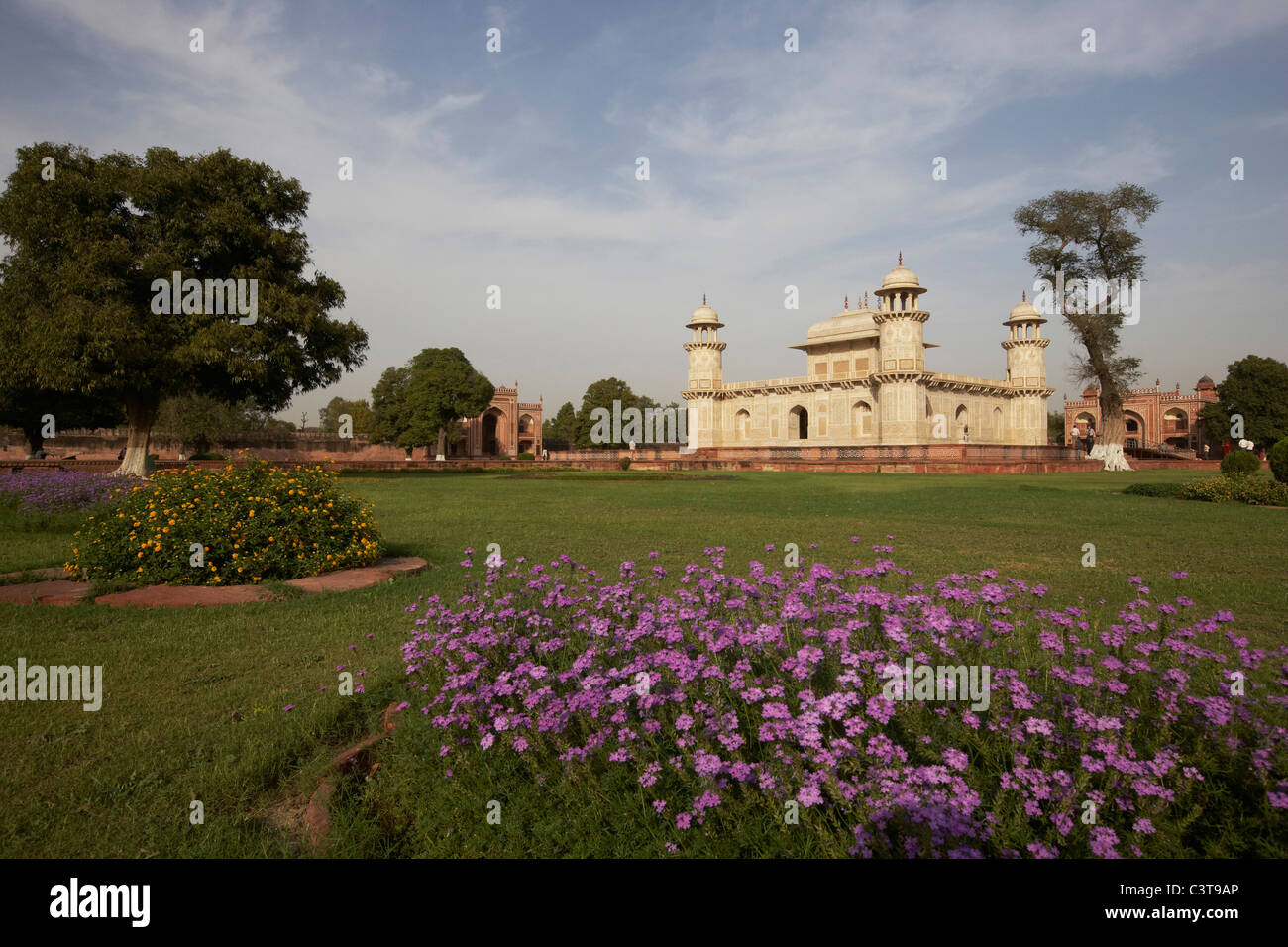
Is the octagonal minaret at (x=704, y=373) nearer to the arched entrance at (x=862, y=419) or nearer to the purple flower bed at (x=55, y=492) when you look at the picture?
the arched entrance at (x=862, y=419)

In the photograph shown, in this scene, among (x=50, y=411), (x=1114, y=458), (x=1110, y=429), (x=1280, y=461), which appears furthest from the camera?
(x=1110, y=429)

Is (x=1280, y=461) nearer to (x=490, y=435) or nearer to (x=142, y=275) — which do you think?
(x=142, y=275)

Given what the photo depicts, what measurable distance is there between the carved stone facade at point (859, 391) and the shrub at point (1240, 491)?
76.2 feet

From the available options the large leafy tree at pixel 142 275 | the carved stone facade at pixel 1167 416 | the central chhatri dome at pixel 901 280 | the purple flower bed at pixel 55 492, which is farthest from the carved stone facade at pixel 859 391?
the purple flower bed at pixel 55 492

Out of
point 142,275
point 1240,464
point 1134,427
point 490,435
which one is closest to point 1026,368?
point 1134,427

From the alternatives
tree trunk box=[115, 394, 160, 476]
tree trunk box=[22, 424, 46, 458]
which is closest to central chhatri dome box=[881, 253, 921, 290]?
Answer: tree trunk box=[115, 394, 160, 476]

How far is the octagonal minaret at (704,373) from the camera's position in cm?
4600

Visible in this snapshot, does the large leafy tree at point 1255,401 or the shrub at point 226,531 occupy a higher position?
the large leafy tree at point 1255,401

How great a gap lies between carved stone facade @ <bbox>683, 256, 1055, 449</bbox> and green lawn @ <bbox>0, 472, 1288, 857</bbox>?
28.5m

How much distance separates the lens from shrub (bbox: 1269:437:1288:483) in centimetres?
1380

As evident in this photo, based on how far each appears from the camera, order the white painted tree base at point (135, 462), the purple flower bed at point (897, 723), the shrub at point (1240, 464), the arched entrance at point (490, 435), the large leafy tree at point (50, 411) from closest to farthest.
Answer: the purple flower bed at point (897, 723) < the shrub at point (1240, 464) < the white painted tree base at point (135, 462) < the large leafy tree at point (50, 411) < the arched entrance at point (490, 435)

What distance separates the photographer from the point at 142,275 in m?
17.4

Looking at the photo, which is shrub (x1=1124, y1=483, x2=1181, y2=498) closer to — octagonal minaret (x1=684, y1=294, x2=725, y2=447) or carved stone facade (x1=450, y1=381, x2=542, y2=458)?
octagonal minaret (x1=684, y1=294, x2=725, y2=447)

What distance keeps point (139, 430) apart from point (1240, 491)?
25.8m
